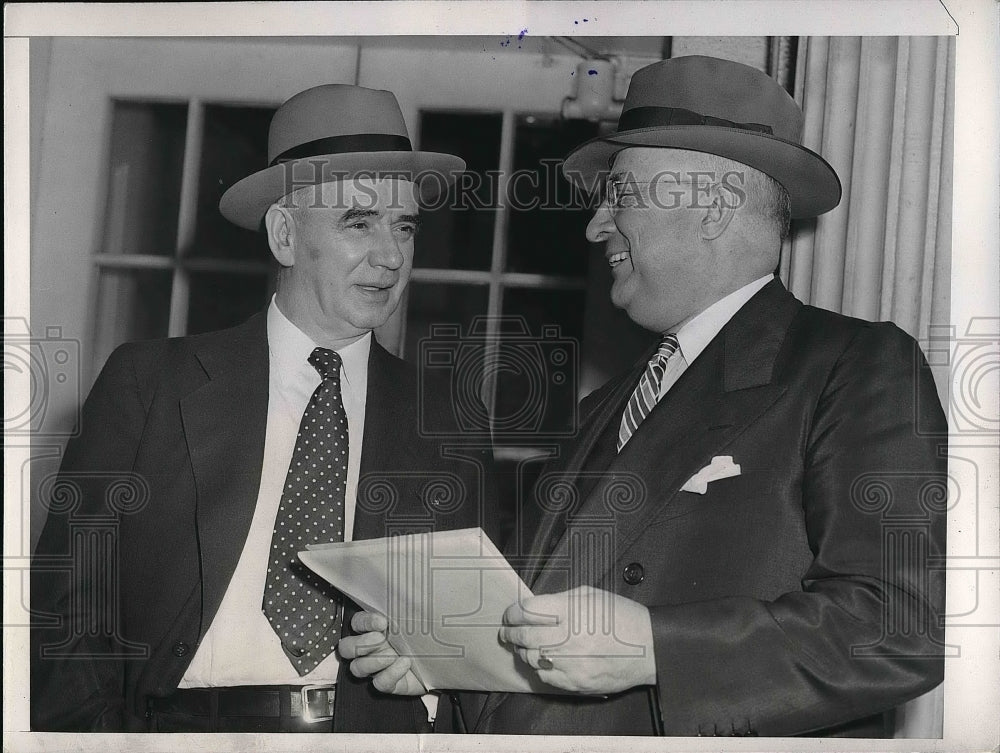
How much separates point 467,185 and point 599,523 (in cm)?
79

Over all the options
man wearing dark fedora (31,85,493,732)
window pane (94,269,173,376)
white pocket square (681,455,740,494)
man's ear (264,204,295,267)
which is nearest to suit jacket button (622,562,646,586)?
white pocket square (681,455,740,494)

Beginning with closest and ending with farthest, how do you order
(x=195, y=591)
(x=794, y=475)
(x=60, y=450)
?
(x=794, y=475) < (x=195, y=591) < (x=60, y=450)

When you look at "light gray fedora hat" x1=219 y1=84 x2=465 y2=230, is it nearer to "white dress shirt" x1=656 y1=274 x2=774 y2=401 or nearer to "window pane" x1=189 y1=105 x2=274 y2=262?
"window pane" x1=189 y1=105 x2=274 y2=262

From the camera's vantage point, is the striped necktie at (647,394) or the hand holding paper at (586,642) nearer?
the hand holding paper at (586,642)

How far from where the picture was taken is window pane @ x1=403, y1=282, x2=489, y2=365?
229 centimetres

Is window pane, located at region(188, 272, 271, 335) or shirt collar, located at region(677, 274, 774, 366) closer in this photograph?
shirt collar, located at region(677, 274, 774, 366)

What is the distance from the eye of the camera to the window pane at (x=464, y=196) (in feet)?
7.56

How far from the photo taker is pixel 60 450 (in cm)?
229

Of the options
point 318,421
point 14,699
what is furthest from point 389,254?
point 14,699

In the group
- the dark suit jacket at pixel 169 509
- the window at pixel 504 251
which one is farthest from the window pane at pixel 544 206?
the dark suit jacket at pixel 169 509

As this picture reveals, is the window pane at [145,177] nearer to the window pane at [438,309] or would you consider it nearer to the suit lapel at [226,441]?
the suit lapel at [226,441]

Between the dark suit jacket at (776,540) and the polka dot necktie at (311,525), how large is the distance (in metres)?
0.38

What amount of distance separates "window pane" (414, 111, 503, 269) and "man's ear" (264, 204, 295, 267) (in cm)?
29

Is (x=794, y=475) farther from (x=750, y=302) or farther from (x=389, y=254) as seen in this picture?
(x=389, y=254)
